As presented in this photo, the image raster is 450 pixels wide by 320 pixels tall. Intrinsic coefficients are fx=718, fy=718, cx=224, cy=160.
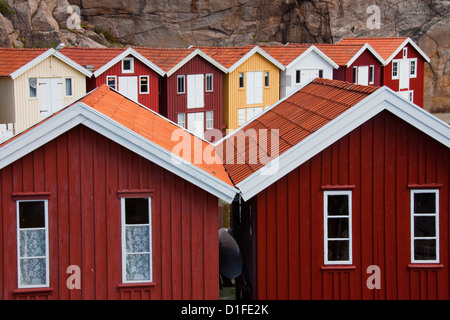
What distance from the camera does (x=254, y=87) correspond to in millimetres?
51750

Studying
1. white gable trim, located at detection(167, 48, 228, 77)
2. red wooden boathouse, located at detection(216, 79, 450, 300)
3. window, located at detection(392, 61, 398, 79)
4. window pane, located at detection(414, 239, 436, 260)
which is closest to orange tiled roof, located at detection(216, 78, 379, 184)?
red wooden boathouse, located at detection(216, 79, 450, 300)

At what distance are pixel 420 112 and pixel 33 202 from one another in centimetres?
689

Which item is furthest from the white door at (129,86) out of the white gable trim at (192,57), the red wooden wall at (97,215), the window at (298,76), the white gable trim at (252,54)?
the red wooden wall at (97,215)

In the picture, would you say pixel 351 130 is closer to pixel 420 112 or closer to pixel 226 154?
pixel 420 112

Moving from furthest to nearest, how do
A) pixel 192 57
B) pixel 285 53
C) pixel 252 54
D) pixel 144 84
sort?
pixel 285 53 → pixel 252 54 → pixel 192 57 → pixel 144 84

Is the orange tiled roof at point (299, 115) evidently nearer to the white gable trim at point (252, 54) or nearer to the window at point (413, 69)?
the white gable trim at point (252, 54)

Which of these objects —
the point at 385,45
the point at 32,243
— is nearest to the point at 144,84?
the point at 385,45

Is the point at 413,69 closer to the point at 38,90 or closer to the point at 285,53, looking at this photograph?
the point at 285,53

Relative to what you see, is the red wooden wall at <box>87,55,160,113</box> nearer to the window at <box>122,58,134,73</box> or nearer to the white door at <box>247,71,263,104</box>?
the window at <box>122,58,134,73</box>

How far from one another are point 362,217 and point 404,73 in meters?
49.9

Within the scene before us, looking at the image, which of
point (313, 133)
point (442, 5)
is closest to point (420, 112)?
point (313, 133)

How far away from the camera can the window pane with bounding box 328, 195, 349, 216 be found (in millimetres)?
12938

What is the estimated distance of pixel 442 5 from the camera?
7169 centimetres

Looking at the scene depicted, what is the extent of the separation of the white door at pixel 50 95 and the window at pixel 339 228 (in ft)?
111
